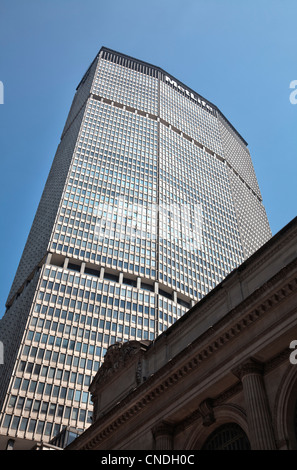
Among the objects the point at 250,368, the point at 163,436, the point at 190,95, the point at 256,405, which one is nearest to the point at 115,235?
the point at 163,436

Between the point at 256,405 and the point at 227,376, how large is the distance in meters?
2.99

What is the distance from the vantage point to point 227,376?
25000 mm

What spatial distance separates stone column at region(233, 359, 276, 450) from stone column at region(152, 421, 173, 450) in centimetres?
634

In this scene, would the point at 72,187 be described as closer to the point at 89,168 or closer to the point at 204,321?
the point at 89,168

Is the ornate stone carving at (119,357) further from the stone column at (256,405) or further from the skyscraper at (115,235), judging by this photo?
the skyscraper at (115,235)

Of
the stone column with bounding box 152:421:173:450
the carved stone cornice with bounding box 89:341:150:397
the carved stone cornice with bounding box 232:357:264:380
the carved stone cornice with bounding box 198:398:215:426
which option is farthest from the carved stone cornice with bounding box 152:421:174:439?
the carved stone cornice with bounding box 232:357:264:380

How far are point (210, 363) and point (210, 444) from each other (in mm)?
4324

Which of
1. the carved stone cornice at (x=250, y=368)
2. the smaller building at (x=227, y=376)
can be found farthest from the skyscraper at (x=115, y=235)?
the carved stone cornice at (x=250, y=368)

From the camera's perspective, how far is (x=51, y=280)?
94938mm

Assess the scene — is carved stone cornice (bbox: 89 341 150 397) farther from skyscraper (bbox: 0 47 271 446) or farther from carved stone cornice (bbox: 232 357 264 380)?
skyscraper (bbox: 0 47 271 446)

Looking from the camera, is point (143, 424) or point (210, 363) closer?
point (210, 363)

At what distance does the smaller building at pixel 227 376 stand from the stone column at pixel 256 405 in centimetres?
4
